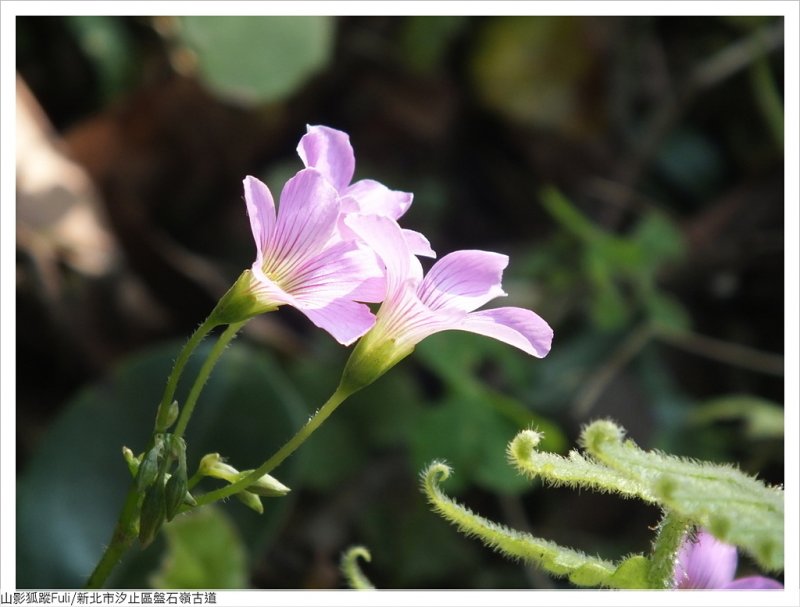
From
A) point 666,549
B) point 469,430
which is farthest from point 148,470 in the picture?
point 469,430

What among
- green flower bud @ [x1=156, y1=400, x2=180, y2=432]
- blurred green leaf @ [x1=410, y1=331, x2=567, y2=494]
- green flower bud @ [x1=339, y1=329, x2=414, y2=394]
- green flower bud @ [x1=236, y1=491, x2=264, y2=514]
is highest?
blurred green leaf @ [x1=410, y1=331, x2=567, y2=494]

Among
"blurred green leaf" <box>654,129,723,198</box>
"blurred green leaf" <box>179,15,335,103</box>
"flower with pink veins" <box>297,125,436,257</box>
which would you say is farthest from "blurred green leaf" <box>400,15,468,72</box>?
"flower with pink veins" <box>297,125,436,257</box>

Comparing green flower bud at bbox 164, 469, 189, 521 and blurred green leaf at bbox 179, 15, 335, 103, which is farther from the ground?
blurred green leaf at bbox 179, 15, 335, 103

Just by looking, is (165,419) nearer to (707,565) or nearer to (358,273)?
(358,273)

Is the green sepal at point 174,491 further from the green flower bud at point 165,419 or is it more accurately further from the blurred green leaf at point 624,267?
the blurred green leaf at point 624,267

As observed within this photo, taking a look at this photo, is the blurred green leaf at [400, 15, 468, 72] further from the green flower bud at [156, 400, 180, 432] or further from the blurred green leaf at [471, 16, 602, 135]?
the green flower bud at [156, 400, 180, 432]

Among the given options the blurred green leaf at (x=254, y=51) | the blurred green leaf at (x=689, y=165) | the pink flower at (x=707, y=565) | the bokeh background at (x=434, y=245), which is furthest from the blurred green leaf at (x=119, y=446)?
the blurred green leaf at (x=689, y=165)

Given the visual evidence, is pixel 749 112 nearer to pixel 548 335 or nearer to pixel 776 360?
pixel 776 360
